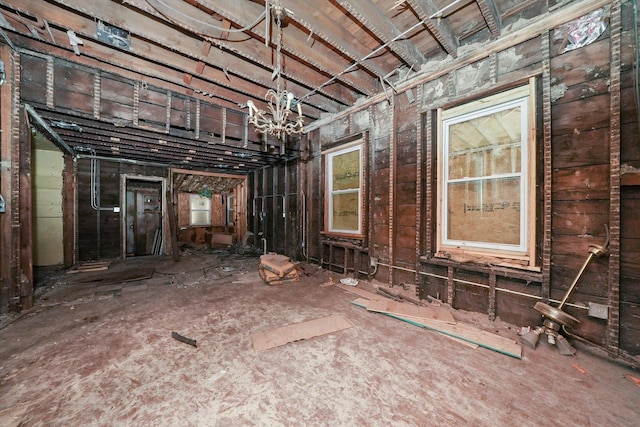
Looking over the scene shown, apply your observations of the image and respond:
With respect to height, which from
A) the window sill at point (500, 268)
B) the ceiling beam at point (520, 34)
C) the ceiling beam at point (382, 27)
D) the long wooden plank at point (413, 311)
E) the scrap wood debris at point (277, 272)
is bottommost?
the long wooden plank at point (413, 311)

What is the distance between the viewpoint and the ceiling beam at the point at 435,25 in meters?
2.27

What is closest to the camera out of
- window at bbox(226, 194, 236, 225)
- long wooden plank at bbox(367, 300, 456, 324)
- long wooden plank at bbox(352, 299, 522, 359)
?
long wooden plank at bbox(352, 299, 522, 359)

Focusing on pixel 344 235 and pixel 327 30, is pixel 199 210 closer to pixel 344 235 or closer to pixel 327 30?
pixel 344 235

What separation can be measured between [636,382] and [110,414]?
3.69 m

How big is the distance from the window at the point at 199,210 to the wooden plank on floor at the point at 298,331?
9.28 m

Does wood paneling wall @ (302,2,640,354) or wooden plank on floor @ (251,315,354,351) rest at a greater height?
wood paneling wall @ (302,2,640,354)

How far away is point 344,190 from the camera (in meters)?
4.44

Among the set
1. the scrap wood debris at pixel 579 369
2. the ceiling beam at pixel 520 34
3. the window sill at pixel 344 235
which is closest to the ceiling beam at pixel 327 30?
the ceiling beam at pixel 520 34

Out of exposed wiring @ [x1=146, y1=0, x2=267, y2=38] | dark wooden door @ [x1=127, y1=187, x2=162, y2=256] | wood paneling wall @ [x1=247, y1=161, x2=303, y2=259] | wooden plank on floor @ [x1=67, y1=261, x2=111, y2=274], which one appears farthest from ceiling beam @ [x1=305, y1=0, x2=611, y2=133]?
dark wooden door @ [x1=127, y1=187, x2=162, y2=256]

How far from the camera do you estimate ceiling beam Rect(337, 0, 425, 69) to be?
7.50ft

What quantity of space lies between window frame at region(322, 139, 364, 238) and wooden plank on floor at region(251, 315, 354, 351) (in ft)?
5.93

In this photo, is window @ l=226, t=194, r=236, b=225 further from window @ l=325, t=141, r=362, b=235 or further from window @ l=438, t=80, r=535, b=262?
window @ l=438, t=80, r=535, b=262

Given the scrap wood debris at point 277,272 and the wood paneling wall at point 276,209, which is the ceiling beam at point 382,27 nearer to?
the wood paneling wall at point 276,209

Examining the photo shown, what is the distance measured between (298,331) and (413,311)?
57.0 inches
